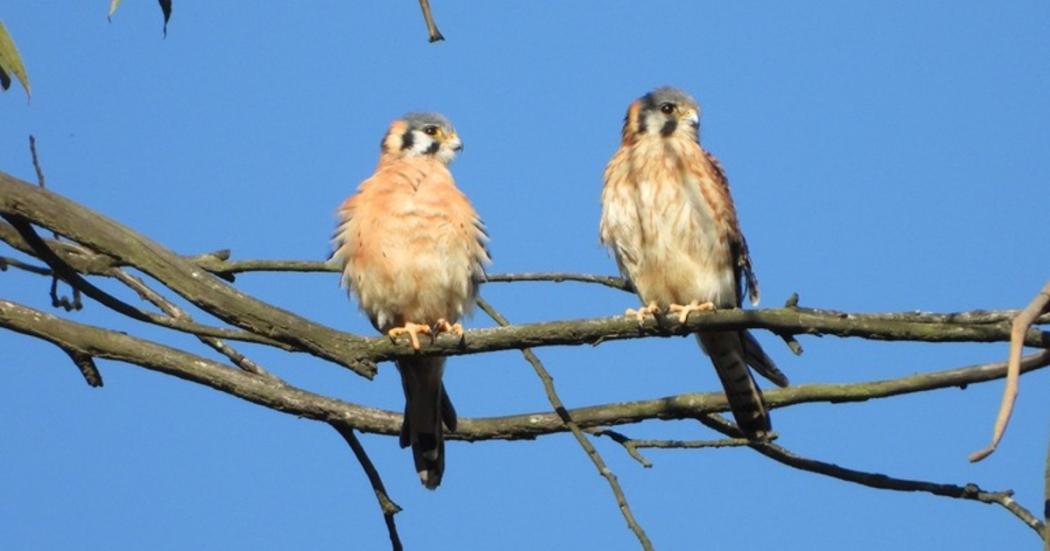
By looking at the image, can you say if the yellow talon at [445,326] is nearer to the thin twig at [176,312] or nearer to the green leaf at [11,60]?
the thin twig at [176,312]

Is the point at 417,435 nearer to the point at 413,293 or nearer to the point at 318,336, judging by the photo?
the point at 413,293

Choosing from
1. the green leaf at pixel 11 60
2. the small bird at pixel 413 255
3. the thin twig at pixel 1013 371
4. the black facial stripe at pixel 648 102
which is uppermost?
the black facial stripe at pixel 648 102

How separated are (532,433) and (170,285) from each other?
1182 millimetres

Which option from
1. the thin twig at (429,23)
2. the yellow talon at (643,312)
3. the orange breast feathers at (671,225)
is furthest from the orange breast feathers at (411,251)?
the thin twig at (429,23)

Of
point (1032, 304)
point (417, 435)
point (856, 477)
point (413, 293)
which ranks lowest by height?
point (1032, 304)

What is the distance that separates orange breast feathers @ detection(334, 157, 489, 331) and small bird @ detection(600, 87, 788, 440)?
57 cm

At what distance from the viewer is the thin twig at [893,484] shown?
10.7 feet

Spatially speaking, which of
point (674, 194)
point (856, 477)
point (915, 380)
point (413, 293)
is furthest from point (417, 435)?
point (915, 380)

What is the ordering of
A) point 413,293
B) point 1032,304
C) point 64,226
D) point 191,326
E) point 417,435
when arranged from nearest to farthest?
point 1032,304
point 64,226
point 191,326
point 417,435
point 413,293

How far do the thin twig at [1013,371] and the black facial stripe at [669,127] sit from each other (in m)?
3.47

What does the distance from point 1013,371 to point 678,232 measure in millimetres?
3302

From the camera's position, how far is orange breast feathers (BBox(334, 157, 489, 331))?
5512 mm

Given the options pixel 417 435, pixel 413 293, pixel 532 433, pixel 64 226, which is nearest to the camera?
pixel 64 226

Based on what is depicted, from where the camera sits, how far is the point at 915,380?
3.26m
